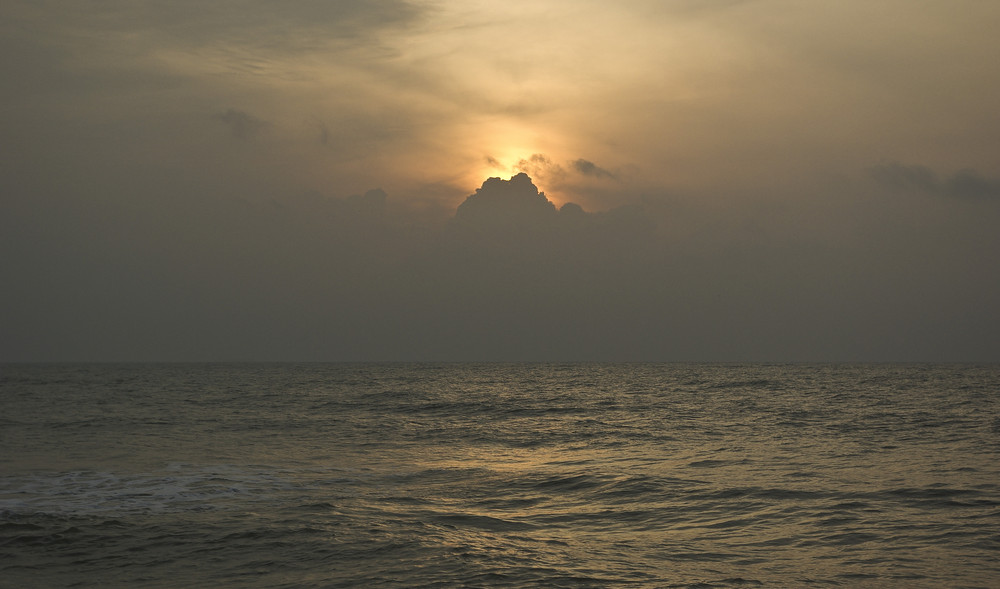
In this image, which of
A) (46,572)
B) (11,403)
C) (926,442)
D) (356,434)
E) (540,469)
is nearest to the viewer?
(46,572)

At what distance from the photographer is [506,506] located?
54.6ft

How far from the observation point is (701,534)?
1362 centimetres

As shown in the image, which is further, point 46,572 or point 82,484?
point 82,484

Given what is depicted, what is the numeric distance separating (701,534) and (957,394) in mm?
57769

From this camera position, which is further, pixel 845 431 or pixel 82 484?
pixel 845 431

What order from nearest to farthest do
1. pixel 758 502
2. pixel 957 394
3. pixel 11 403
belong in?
pixel 758 502
pixel 11 403
pixel 957 394

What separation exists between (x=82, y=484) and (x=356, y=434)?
15.1 m

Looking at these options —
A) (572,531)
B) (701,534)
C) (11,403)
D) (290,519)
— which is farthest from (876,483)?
(11,403)

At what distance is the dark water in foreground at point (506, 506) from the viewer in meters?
11.3

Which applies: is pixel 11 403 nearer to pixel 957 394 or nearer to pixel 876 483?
pixel 876 483

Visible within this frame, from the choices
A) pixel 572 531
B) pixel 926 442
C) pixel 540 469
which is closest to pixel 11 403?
pixel 540 469

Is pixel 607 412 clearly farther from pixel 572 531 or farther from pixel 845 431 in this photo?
pixel 572 531

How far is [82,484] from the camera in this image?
1941 centimetres

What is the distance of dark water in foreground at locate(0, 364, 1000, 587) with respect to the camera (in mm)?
11273
